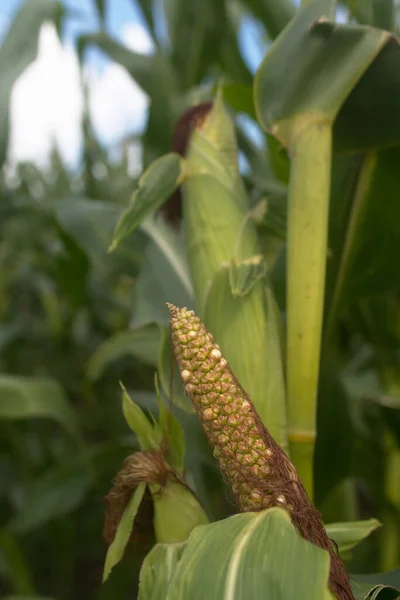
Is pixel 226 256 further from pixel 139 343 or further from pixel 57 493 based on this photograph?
pixel 57 493

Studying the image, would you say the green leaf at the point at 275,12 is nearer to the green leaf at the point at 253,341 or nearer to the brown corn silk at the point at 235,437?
the green leaf at the point at 253,341

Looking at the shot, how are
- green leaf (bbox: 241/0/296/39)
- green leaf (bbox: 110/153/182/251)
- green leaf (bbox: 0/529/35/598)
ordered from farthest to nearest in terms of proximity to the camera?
1. green leaf (bbox: 0/529/35/598)
2. green leaf (bbox: 241/0/296/39)
3. green leaf (bbox: 110/153/182/251)

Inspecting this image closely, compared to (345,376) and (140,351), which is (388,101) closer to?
(140,351)

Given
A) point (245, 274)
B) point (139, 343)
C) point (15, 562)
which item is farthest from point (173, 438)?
point (15, 562)

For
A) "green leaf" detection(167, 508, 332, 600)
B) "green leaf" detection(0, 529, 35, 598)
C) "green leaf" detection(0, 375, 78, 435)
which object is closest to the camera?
"green leaf" detection(167, 508, 332, 600)

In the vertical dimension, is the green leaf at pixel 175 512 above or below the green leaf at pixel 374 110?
below

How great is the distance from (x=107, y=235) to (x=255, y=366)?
21.1 inches

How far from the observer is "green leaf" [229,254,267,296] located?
524 mm

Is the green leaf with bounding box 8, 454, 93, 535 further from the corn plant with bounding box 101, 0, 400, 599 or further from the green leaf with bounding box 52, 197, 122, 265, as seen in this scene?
the corn plant with bounding box 101, 0, 400, 599

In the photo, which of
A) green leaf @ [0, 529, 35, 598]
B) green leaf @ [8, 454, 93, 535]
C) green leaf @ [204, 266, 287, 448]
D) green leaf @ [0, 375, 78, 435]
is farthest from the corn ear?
green leaf @ [0, 529, 35, 598]

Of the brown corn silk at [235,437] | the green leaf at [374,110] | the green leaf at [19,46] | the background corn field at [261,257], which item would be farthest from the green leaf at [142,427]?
the green leaf at [19,46]

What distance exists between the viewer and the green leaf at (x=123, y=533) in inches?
18.6

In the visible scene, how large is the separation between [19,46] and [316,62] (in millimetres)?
572

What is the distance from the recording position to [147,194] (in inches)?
21.7
